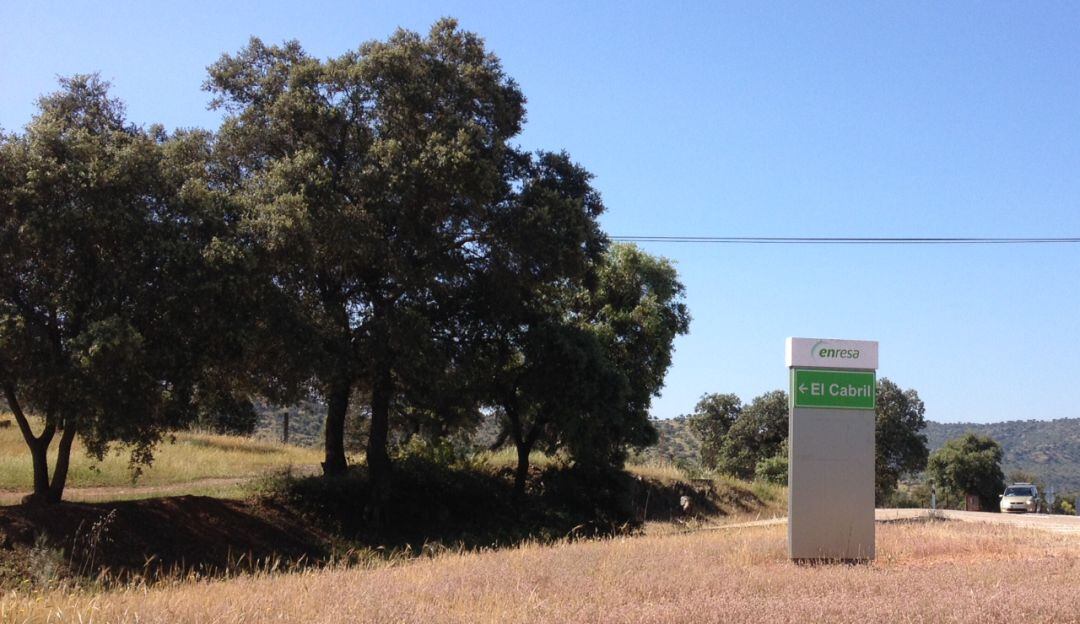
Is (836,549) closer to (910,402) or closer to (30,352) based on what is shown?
(30,352)

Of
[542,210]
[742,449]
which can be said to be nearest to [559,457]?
[542,210]

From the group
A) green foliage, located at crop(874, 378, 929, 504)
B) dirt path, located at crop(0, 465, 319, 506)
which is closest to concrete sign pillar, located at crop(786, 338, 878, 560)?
dirt path, located at crop(0, 465, 319, 506)

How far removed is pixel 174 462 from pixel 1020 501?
115ft

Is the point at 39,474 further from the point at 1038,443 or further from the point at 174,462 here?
the point at 1038,443

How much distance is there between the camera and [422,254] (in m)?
23.7

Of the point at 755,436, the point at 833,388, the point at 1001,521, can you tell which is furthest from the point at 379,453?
the point at 755,436

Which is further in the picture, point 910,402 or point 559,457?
point 910,402

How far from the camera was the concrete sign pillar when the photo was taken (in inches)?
527

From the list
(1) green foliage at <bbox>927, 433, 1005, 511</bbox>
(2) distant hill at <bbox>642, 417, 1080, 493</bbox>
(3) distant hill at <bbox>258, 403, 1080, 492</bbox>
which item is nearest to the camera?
(1) green foliage at <bbox>927, 433, 1005, 511</bbox>

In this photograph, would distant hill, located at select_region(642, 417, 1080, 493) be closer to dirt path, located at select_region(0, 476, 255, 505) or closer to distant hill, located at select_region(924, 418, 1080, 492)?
distant hill, located at select_region(924, 418, 1080, 492)

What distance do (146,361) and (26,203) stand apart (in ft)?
12.4

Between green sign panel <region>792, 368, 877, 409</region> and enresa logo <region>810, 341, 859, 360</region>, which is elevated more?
enresa logo <region>810, 341, 859, 360</region>

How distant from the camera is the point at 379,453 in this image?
84.6ft

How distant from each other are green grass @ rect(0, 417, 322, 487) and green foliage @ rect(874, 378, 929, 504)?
118ft
